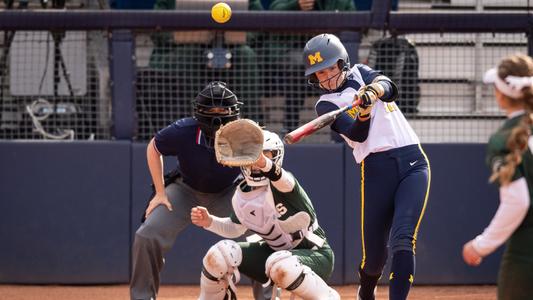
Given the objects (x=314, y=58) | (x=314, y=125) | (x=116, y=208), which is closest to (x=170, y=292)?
(x=116, y=208)

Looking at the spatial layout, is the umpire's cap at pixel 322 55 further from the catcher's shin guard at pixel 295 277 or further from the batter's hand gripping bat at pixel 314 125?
the catcher's shin guard at pixel 295 277

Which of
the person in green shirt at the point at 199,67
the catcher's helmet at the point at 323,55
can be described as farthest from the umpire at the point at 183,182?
the person in green shirt at the point at 199,67

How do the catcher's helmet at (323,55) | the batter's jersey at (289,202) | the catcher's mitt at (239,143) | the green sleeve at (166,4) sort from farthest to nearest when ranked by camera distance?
the green sleeve at (166,4) → the catcher's helmet at (323,55) → the batter's jersey at (289,202) → the catcher's mitt at (239,143)

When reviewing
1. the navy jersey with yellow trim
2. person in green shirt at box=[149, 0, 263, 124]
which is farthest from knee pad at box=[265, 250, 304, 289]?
person in green shirt at box=[149, 0, 263, 124]

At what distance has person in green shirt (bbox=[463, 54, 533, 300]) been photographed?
3752mm

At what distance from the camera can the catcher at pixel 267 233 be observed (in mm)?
5129

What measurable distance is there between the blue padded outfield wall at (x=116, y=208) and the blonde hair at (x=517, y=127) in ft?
13.3

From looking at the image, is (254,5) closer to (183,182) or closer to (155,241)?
(183,182)

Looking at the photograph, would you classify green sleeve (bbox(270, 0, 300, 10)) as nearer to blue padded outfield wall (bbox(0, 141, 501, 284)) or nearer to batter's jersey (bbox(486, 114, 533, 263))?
blue padded outfield wall (bbox(0, 141, 501, 284))

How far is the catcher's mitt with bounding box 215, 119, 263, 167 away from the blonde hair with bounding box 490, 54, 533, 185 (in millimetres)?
1569

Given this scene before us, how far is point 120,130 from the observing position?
800 centimetres

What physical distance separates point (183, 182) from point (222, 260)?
1344 mm

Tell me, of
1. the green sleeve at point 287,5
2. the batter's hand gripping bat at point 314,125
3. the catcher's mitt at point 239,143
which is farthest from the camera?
the green sleeve at point 287,5

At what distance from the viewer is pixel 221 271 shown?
5273 millimetres
